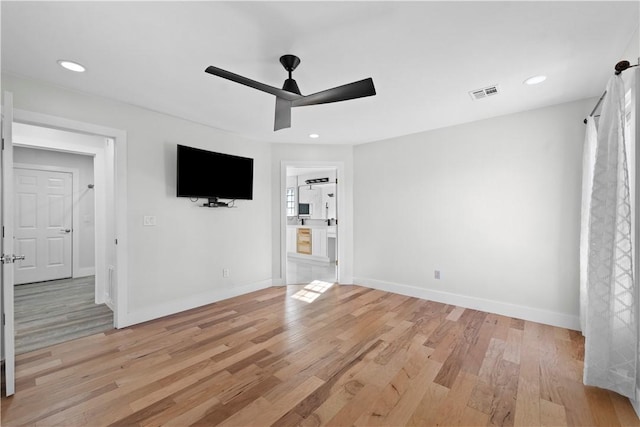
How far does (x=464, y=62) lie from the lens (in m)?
2.15

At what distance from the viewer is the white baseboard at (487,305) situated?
2938 mm

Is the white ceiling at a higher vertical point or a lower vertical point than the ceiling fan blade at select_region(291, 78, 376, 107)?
higher

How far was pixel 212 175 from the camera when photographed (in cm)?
359

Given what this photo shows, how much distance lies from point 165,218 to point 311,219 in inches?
185

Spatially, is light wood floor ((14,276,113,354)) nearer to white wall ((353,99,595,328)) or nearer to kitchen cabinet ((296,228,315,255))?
white wall ((353,99,595,328))

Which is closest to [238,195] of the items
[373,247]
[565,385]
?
[373,247]

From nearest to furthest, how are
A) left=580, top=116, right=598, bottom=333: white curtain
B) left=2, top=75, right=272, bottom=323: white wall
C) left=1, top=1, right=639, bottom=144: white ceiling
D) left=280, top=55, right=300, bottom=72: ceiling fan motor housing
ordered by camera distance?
left=1, top=1, right=639, bottom=144: white ceiling
left=280, top=55, right=300, bottom=72: ceiling fan motor housing
left=580, top=116, right=598, bottom=333: white curtain
left=2, top=75, right=272, bottom=323: white wall

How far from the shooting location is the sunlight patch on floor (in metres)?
3.91

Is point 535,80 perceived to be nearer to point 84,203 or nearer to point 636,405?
point 636,405

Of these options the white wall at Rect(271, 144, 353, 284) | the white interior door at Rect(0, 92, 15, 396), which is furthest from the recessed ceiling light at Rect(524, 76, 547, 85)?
the white interior door at Rect(0, 92, 15, 396)

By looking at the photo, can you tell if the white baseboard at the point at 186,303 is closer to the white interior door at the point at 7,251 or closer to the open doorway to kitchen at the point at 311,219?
the white interior door at the point at 7,251

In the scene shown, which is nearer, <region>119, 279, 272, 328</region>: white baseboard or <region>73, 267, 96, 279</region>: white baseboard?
<region>119, 279, 272, 328</region>: white baseboard

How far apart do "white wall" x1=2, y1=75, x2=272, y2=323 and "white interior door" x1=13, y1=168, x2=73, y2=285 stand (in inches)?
133

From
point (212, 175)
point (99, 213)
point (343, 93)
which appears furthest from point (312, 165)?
point (99, 213)
